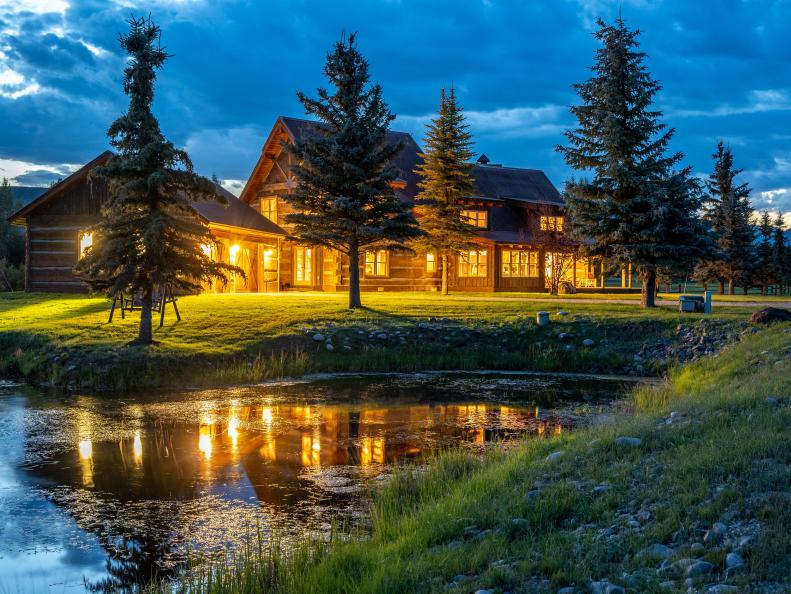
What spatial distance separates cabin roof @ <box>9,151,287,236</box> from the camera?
27125 mm

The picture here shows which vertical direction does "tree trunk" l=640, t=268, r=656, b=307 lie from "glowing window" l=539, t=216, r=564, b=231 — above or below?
below

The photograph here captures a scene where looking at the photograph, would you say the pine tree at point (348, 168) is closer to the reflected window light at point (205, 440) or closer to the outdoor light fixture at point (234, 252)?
the outdoor light fixture at point (234, 252)

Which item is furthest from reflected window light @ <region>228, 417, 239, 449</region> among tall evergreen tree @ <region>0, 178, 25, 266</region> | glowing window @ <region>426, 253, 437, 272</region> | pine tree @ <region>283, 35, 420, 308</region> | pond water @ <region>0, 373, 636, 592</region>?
tall evergreen tree @ <region>0, 178, 25, 266</region>

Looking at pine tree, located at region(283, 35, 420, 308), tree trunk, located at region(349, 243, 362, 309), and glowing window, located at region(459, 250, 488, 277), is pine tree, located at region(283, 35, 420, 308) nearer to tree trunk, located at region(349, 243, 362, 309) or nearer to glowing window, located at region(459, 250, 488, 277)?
tree trunk, located at region(349, 243, 362, 309)

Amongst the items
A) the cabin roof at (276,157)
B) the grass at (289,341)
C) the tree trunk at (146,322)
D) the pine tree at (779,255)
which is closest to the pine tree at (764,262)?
the pine tree at (779,255)

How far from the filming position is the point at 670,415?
851 cm

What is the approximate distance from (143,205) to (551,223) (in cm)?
2889

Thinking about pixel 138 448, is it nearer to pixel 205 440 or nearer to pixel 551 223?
pixel 205 440

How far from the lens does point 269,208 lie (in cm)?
3706

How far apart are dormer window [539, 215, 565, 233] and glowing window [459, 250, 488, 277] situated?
4.14m

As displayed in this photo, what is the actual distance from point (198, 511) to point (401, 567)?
306 cm

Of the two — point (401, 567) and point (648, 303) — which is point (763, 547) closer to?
point (401, 567)

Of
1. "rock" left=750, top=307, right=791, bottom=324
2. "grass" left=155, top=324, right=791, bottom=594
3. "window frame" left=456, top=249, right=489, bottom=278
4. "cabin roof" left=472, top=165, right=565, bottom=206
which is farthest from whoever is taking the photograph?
"cabin roof" left=472, top=165, right=565, bottom=206

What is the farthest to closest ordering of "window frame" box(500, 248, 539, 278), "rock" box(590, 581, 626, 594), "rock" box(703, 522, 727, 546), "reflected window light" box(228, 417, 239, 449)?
1. "window frame" box(500, 248, 539, 278)
2. "reflected window light" box(228, 417, 239, 449)
3. "rock" box(703, 522, 727, 546)
4. "rock" box(590, 581, 626, 594)
